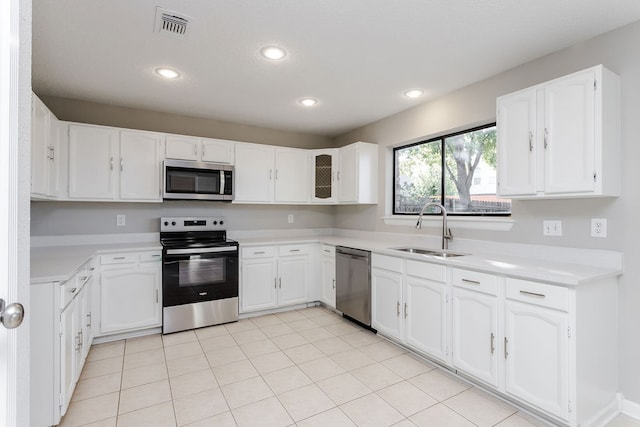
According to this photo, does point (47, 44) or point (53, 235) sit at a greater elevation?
point (47, 44)

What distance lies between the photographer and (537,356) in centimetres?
188

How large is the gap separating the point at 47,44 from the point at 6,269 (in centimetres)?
232

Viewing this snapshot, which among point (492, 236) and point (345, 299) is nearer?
point (492, 236)

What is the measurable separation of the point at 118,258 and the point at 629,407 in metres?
4.08

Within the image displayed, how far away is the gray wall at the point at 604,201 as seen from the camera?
1952 millimetres

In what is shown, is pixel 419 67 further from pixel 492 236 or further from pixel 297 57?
pixel 492 236

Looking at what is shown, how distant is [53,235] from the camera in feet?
10.5

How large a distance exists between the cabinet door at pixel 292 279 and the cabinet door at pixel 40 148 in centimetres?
236

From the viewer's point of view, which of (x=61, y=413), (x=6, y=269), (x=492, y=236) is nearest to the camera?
(x=6, y=269)

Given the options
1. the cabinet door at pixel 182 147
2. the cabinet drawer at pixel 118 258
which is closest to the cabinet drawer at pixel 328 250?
the cabinet door at pixel 182 147

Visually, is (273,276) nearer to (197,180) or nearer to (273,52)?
(197,180)

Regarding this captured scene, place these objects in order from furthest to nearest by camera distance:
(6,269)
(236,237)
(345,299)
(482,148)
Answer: (236,237) < (345,299) < (482,148) < (6,269)

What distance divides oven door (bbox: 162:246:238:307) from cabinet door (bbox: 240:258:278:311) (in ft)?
0.49

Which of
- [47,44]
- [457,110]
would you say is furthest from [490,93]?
[47,44]
